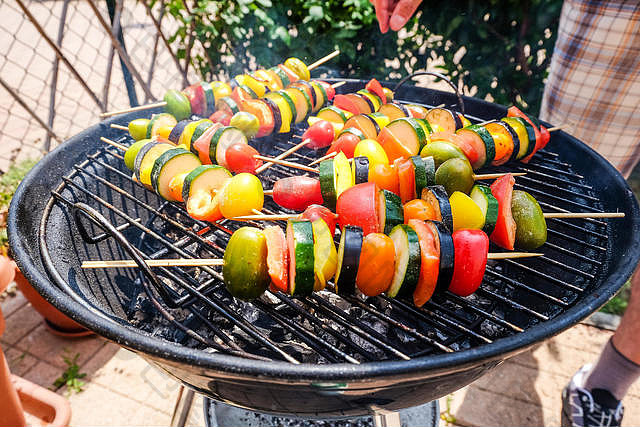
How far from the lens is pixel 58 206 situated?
213cm

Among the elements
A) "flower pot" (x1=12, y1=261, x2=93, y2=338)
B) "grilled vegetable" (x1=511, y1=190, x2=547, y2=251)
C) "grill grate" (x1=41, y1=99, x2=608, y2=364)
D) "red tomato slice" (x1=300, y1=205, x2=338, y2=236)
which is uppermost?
"red tomato slice" (x1=300, y1=205, x2=338, y2=236)

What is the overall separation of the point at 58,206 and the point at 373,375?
73.3 inches

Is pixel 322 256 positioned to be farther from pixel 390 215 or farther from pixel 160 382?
pixel 160 382

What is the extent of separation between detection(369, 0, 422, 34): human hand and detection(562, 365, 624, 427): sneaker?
2921 millimetres

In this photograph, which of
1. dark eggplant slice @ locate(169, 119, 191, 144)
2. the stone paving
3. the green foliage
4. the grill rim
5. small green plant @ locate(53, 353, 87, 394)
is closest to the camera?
the grill rim

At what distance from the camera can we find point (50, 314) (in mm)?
3332

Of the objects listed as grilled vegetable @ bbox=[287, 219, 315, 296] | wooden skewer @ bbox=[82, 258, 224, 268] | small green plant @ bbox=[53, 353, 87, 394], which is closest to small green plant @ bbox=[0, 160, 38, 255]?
small green plant @ bbox=[53, 353, 87, 394]

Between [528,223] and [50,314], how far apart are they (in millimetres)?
3596

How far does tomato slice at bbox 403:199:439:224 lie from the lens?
6.12 ft

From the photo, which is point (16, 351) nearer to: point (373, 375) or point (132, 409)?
point (132, 409)

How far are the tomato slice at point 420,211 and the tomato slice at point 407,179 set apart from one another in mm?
181

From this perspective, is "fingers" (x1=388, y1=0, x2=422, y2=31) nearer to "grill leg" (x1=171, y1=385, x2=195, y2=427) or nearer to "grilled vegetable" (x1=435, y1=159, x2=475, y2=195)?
"grilled vegetable" (x1=435, y1=159, x2=475, y2=195)

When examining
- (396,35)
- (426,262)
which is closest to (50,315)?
(426,262)

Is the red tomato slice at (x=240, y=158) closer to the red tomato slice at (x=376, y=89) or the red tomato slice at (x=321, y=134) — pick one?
the red tomato slice at (x=321, y=134)
